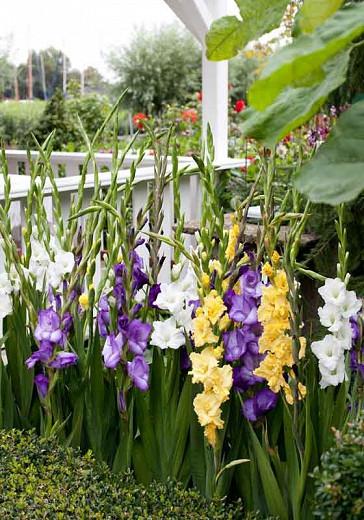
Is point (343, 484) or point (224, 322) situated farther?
point (224, 322)

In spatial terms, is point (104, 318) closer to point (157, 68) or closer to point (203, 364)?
point (203, 364)

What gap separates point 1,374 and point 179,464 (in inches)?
18.5

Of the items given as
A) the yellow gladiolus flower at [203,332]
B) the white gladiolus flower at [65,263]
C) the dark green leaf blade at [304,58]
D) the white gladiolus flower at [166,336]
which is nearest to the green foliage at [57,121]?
the white gladiolus flower at [65,263]

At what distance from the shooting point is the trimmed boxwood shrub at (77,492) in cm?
143

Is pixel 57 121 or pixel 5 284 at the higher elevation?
pixel 57 121

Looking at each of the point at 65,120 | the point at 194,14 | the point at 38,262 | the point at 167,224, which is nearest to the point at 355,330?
the point at 38,262

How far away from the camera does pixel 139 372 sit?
5.04ft

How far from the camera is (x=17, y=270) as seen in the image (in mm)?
1706

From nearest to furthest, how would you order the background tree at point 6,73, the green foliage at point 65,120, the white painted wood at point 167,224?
the white painted wood at point 167,224
the green foliage at point 65,120
the background tree at point 6,73

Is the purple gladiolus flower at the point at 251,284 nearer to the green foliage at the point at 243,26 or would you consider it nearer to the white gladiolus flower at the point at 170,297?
the white gladiolus flower at the point at 170,297

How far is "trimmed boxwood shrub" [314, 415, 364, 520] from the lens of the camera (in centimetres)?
114

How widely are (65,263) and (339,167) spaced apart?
1.11 meters

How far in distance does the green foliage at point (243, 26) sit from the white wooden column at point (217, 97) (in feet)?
10.8

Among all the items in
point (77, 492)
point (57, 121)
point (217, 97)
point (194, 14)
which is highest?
point (194, 14)
